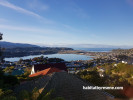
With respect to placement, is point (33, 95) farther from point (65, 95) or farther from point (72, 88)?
point (72, 88)

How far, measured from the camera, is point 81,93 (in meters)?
6.10

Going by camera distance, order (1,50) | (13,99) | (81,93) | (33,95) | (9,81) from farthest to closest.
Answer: (1,50) < (9,81) < (81,93) < (33,95) < (13,99)

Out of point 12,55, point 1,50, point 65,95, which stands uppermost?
point 1,50

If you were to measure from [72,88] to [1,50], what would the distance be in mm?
10710

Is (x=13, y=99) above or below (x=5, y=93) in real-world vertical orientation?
above

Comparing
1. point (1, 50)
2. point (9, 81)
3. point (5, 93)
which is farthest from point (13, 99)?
point (1, 50)

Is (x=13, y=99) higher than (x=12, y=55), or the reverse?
(x=13, y=99)

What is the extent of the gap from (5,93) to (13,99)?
1842 mm

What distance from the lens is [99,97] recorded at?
6164 mm

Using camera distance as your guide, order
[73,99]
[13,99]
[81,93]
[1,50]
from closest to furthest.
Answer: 1. [13,99]
2. [73,99]
3. [81,93]
4. [1,50]

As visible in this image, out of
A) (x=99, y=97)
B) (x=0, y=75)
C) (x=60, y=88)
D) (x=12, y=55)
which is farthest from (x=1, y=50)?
(x=12, y=55)

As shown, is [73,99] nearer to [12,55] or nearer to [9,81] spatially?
[9,81]

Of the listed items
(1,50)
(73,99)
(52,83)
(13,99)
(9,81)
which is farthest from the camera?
(1,50)

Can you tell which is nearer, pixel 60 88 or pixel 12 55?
pixel 60 88
